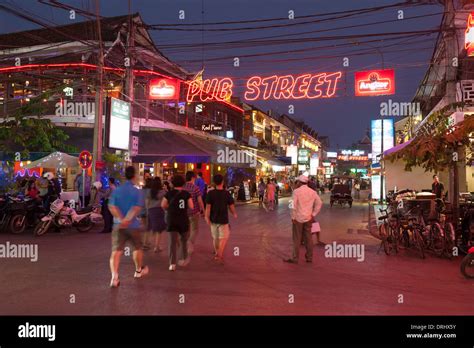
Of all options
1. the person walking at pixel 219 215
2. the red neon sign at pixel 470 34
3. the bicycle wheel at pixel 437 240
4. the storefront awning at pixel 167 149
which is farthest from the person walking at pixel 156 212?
the storefront awning at pixel 167 149

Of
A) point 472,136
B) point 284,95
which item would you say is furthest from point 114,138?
point 472,136

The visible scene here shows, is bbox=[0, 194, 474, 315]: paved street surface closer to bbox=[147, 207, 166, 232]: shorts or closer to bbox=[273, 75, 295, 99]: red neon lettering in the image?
bbox=[147, 207, 166, 232]: shorts

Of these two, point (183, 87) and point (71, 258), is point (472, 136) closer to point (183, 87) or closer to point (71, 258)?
point (71, 258)

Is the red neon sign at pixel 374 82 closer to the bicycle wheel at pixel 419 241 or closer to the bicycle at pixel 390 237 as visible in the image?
the bicycle at pixel 390 237

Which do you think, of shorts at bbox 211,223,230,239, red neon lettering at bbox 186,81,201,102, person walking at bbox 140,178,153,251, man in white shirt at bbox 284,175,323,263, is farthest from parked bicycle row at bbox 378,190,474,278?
red neon lettering at bbox 186,81,201,102

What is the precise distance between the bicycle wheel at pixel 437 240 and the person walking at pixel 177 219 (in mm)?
5859

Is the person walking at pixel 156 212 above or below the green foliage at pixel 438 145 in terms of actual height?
below

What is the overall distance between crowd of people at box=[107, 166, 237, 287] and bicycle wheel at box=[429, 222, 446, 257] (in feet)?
15.9

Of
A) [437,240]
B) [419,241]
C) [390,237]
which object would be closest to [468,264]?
[419,241]

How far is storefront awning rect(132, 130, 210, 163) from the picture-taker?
2498 centimetres

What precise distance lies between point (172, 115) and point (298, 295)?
2455cm

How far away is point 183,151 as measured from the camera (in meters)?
26.5

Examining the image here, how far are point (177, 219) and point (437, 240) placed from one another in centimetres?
626

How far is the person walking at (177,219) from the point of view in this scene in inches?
362
